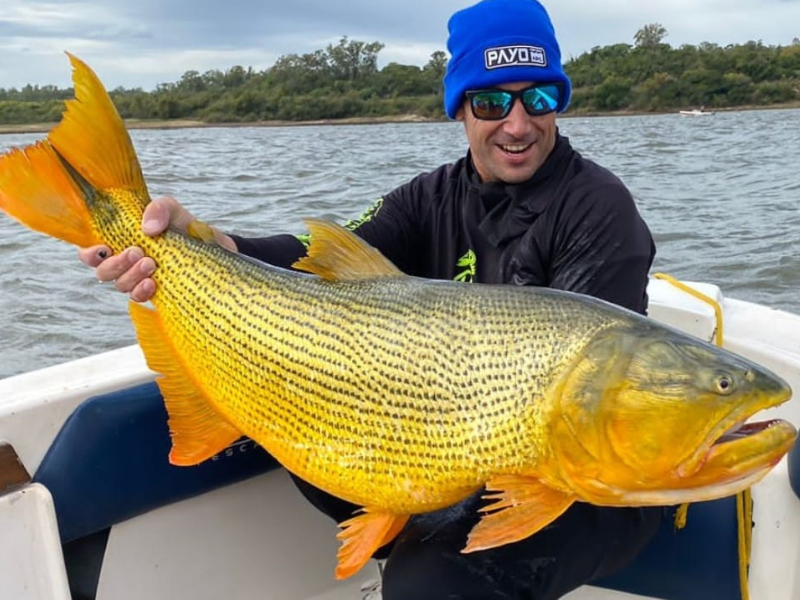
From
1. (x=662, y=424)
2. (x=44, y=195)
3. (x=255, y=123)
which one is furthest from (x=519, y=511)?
(x=255, y=123)

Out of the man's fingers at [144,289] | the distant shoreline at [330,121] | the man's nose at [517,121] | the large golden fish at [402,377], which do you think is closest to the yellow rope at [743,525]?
the large golden fish at [402,377]

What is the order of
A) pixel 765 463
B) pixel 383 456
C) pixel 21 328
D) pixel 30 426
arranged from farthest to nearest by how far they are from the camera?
pixel 21 328
pixel 30 426
pixel 383 456
pixel 765 463

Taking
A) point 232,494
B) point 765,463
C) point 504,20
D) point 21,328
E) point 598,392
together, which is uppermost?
point 504,20

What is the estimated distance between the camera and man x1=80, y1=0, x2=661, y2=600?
7.72ft

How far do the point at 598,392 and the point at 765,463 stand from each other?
1.14ft

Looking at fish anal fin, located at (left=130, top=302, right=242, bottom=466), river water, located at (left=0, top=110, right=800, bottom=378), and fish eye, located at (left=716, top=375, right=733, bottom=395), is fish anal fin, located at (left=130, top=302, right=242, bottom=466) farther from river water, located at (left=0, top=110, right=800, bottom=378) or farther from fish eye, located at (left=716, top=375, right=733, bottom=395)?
river water, located at (left=0, top=110, right=800, bottom=378)

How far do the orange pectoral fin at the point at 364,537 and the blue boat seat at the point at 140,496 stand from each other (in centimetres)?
100

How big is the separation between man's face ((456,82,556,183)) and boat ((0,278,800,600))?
3.89 feet

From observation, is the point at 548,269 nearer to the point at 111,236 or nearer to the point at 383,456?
the point at 383,456

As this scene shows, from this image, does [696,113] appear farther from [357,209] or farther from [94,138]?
[94,138]

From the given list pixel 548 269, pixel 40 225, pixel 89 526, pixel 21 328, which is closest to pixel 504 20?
pixel 548 269

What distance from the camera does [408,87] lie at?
68.1 metres

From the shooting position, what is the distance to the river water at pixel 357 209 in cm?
833

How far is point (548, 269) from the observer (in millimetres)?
2869
